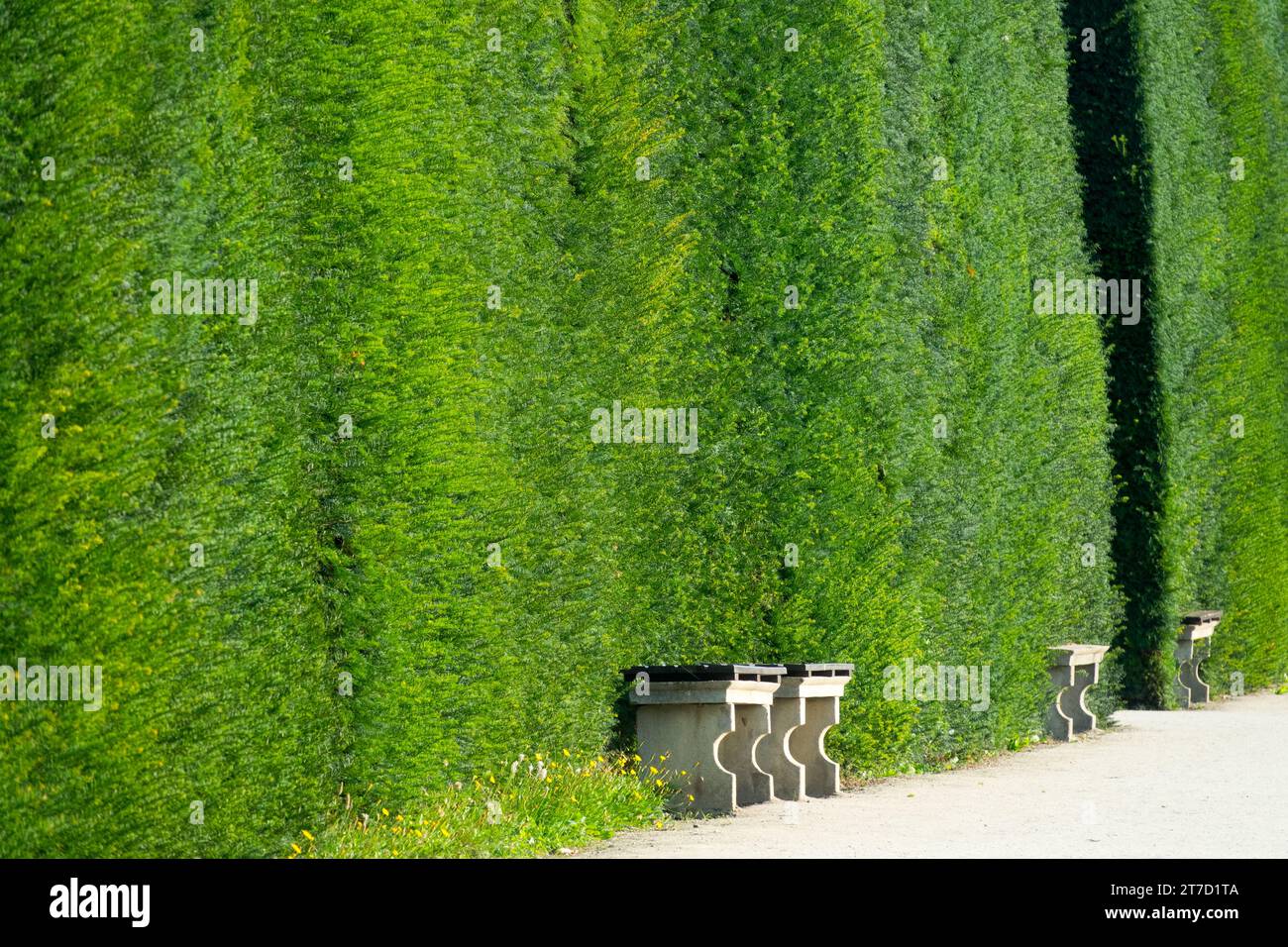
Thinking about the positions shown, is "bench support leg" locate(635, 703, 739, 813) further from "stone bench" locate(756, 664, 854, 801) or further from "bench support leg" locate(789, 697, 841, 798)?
"bench support leg" locate(789, 697, 841, 798)

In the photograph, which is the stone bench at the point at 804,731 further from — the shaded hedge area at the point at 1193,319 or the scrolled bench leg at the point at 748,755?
the shaded hedge area at the point at 1193,319

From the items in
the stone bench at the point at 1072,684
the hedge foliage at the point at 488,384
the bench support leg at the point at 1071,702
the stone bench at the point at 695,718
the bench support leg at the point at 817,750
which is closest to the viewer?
the hedge foliage at the point at 488,384

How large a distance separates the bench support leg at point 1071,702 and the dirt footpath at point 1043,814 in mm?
1016

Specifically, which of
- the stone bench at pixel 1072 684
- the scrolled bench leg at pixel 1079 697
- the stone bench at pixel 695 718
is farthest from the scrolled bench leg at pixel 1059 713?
the stone bench at pixel 695 718

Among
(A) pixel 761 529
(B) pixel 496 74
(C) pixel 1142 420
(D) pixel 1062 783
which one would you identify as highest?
(B) pixel 496 74

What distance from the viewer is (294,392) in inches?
305

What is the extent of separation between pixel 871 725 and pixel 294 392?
6398mm

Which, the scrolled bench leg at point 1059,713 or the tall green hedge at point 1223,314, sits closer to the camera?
the scrolled bench leg at point 1059,713

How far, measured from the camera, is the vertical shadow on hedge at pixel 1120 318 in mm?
20266

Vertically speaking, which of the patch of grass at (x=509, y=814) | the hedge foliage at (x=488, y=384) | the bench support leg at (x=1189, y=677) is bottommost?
the bench support leg at (x=1189, y=677)

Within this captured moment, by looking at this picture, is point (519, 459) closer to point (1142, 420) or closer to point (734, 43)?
point (734, 43)

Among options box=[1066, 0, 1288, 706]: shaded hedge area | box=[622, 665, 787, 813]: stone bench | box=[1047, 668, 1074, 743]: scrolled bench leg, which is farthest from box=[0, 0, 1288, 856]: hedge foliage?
box=[1066, 0, 1288, 706]: shaded hedge area

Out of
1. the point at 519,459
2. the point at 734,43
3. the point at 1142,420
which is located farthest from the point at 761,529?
the point at 1142,420

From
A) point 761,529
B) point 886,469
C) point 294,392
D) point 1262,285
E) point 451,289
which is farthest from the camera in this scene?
point 1262,285
